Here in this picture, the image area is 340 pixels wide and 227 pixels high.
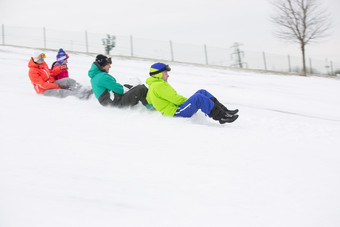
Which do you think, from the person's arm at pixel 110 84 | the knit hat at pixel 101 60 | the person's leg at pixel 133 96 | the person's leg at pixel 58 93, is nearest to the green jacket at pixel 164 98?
the person's leg at pixel 133 96

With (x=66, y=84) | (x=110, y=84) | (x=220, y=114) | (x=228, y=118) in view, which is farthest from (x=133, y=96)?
(x=66, y=84)

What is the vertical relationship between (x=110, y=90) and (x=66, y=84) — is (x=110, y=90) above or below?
below

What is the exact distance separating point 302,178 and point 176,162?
128cm

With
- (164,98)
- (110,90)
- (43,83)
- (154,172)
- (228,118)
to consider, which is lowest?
(154,172)

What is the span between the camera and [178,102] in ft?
16.9

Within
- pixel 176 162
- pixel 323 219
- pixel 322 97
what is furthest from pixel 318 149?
pixel 322 97

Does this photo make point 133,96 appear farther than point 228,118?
Yes

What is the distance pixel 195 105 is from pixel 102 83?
1.71 meters

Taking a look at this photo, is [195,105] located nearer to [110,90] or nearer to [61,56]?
[110,90]

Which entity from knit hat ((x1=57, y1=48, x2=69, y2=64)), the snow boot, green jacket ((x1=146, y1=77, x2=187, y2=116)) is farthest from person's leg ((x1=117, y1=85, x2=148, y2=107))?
knit hat ((x1=57, y1=48, x2=69, y2=64))

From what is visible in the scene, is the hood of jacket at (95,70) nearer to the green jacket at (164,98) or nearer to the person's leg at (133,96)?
the person's leg at (133,96)

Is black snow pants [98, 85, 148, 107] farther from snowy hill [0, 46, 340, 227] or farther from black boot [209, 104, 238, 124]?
black boot [209, 104, 238, 124]

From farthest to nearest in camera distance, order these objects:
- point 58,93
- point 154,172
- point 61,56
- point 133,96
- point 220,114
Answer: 1. point 61,56
2. point 58,93
3. point 133,96
4. point 220,114
5. point 154,172

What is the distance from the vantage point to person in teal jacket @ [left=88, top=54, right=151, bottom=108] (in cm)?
543
